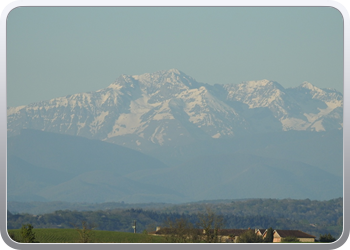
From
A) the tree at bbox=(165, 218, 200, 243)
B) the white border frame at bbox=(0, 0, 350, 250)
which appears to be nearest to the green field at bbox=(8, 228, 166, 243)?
the tree at bbox=(165, 218, 200, 243)

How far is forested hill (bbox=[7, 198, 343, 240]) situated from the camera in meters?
112

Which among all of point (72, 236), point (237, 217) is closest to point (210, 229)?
point (72, 236)

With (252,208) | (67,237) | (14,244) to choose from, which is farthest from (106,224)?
(14,244)

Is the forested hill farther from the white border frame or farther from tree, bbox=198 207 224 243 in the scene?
the white border frame

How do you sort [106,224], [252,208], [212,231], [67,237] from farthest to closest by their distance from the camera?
[252,208] < [106,224] < [67,237] < [212,231]

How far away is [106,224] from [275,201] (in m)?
63.1

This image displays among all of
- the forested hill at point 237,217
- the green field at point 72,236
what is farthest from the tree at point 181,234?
the forested hill at point 237,217

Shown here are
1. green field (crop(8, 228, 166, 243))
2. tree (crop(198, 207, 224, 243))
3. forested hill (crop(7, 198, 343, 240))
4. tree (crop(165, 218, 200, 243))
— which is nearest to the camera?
green field (crop(8, 228, 166, 243))

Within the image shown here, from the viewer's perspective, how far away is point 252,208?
16425 cm

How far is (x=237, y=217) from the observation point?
422 feet

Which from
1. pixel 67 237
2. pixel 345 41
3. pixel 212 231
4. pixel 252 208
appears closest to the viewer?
pixel 345 41
